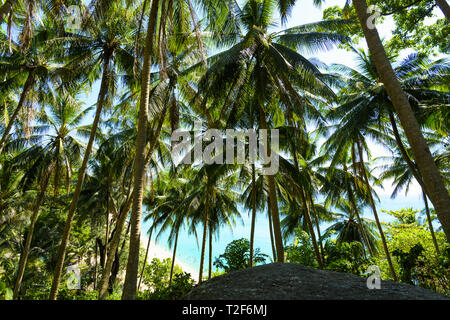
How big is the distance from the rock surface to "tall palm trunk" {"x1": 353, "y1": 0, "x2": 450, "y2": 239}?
48.1 inches

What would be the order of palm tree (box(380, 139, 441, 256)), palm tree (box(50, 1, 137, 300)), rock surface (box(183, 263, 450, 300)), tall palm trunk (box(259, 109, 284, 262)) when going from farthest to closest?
palm tree (box(380, 139, 441, 256))
palm tree (box(50, 1, 137, 300))
tall palm trunk (box(259, 109, 284, 262))
rock surface (box(183, 263, 450, 300))

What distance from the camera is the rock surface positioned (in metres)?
4.16

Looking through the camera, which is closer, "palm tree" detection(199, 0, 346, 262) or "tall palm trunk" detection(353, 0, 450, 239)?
"tall palm trunk" detection(353, 0, 450, 239)

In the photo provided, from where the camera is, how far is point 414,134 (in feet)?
15.1

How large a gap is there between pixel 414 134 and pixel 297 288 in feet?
10.2

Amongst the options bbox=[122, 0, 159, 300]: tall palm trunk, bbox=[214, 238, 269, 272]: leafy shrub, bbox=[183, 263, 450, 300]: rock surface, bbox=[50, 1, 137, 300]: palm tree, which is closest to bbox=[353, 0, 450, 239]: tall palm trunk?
bbox=[183, 263, 450, 300]: rock surface

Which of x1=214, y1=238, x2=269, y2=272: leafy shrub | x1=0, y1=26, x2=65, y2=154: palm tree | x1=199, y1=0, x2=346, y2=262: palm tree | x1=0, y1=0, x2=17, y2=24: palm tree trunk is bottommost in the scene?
x1=214, y1=238, x2=269, y2=272: leafy shrub

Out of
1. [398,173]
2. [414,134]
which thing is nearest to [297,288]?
[414,134]

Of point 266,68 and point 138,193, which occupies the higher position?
point 266,68

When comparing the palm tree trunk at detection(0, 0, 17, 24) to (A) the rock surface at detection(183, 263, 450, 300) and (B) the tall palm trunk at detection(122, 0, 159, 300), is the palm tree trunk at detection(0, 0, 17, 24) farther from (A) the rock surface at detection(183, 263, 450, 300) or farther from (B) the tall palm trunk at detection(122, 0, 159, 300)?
(A) the rock surface at detection(183, 263, 450, 300)

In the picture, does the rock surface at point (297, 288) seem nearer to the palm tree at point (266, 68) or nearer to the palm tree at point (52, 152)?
the palm tree at point (266, 68)

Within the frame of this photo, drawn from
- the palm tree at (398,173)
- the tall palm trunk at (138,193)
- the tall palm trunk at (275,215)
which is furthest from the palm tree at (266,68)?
the palm tree at (398,173)

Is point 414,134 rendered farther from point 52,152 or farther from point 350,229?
point 350,229
